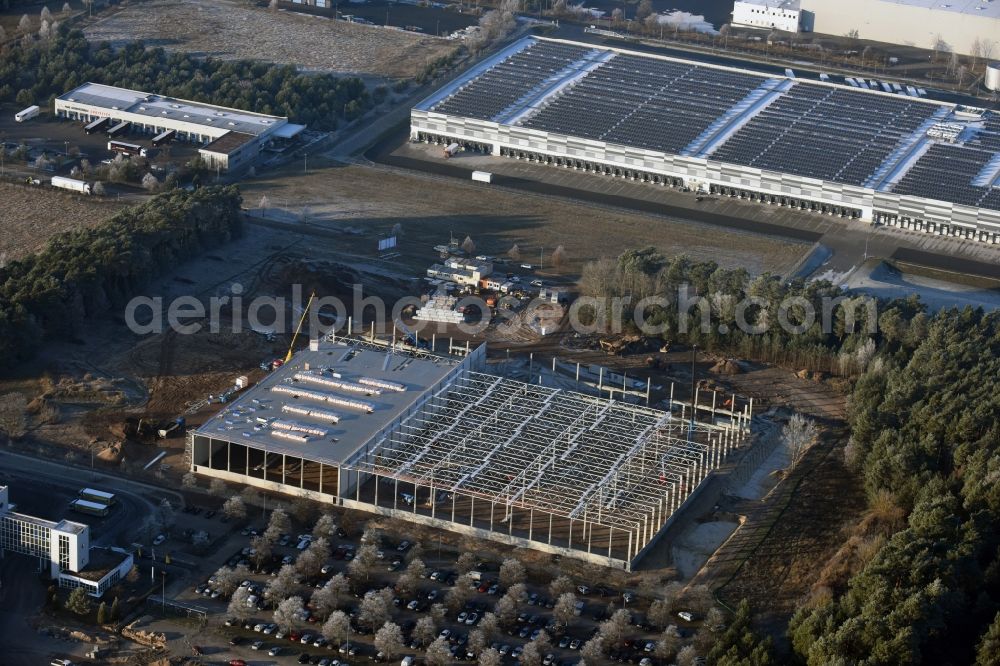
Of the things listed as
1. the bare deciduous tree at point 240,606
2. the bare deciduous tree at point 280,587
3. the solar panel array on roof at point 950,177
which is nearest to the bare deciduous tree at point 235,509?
the bare deciduous tree at point 280,587

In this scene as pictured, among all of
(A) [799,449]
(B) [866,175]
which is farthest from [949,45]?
(A) [799,449]

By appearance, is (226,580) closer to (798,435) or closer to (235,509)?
(235,509)

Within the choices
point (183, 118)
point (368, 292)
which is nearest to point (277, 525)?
point (368, 292)

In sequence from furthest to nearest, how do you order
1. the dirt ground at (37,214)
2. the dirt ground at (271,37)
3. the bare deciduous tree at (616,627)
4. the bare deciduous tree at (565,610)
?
the dirt ground at (271,37) < the dirt ground at (37,214) < the bare deciduous tree at (565,610) < the bare deciduous tree at (616,627)

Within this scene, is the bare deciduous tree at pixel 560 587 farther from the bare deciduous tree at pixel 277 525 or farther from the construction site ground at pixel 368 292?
the bare deciduous tree at pixel 277 525

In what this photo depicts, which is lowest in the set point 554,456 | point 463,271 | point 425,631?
point 425,631

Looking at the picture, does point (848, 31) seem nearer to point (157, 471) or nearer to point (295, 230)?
point (295, 230)
